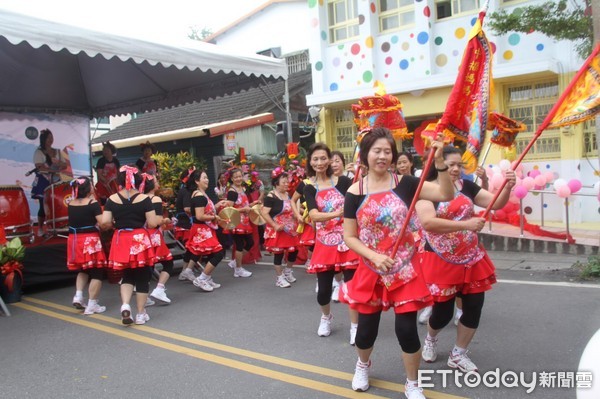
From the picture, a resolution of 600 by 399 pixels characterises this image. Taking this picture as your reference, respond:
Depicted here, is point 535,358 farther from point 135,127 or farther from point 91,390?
point 135,127

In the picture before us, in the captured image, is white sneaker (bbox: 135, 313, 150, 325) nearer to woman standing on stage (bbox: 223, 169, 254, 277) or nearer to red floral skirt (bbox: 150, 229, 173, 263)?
red floral skirt (bbox: 150, 229, 173, 263)

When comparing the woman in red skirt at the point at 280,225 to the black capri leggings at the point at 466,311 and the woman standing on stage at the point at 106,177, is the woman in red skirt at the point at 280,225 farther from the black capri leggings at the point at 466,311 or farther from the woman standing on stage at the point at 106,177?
the woman standing on stage at the point at 106,177

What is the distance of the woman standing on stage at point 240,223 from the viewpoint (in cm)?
823

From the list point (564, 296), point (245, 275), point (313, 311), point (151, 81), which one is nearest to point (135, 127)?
point (151, 81)

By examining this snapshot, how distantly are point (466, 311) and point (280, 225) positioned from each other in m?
3.86

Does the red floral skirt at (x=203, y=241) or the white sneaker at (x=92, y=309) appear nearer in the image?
the white sneaker at (x=92, y=309)

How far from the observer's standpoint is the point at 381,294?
3.40 metres

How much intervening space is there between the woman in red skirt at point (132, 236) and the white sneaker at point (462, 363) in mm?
3505

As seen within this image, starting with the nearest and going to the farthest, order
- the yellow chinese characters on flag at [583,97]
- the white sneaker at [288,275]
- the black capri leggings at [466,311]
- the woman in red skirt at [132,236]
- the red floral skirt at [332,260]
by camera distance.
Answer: the yellow chinese characters on flag at [583,97] → the black capri leggings at [466,311] → the red floral skirt at [332,260] → the woman in red skirt at [132,236] → the white sneaker at [288,275]

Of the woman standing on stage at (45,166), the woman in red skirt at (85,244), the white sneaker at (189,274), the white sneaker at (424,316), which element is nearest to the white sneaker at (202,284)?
the white sneaker at (189,274)

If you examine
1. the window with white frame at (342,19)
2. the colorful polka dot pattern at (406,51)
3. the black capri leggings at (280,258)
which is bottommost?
the black capri leggings at (280,258)

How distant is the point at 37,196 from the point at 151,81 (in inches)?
127

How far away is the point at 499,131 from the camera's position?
4.07 metres

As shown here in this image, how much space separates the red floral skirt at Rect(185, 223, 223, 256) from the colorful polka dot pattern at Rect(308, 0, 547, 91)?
7.30 metres
